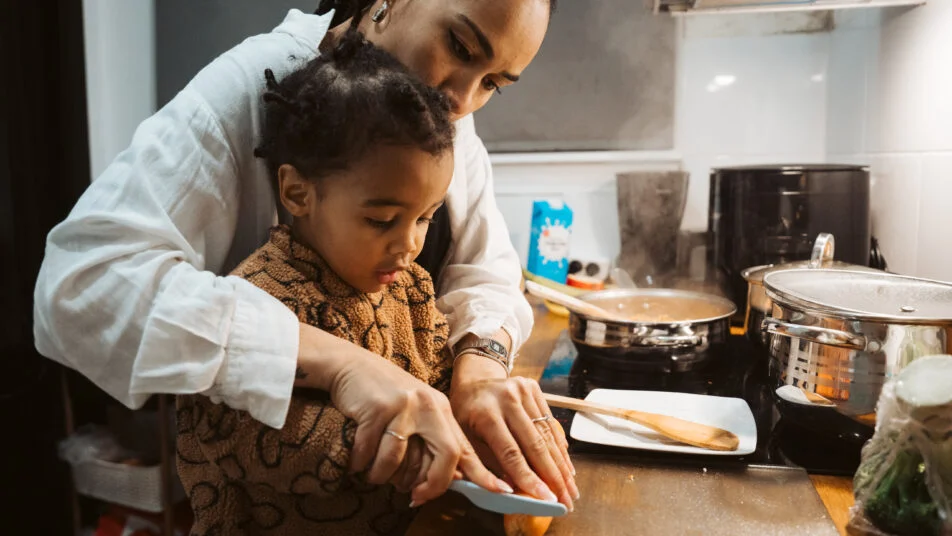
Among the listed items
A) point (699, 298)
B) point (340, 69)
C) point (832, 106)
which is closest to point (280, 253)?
point (340, 69)

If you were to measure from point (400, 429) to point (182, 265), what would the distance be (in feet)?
1.02

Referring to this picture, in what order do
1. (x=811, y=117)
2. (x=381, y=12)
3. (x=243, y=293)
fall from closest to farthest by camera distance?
(x=243, y=293) → (x=381, y=12) → (x=811, y=117)

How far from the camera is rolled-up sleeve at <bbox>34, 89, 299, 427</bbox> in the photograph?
0.71 m

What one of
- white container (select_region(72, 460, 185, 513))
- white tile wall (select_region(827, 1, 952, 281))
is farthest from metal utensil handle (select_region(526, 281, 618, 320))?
white container (select_region(72, 460, 185, 513))

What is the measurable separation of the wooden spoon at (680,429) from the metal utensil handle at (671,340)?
266mm

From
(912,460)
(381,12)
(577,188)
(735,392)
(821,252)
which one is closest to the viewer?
(912,460)

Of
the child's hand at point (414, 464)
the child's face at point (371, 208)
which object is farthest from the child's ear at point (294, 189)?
the child's hand at point (414, 464)

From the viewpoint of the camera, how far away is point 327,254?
87cm

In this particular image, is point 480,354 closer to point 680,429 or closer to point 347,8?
point 680,429

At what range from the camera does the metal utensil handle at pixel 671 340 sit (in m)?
1.19

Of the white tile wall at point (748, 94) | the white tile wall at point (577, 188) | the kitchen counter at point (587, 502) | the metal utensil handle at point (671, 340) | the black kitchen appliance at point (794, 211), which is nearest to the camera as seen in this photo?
the kitchen counter at point (587, 502)

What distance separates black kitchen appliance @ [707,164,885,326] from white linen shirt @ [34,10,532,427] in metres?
1.11

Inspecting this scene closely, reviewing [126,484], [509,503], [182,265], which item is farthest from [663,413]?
[126,484]

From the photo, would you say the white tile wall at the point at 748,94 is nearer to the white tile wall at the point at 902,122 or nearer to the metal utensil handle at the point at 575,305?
the white tile wall at the point at 902,122
